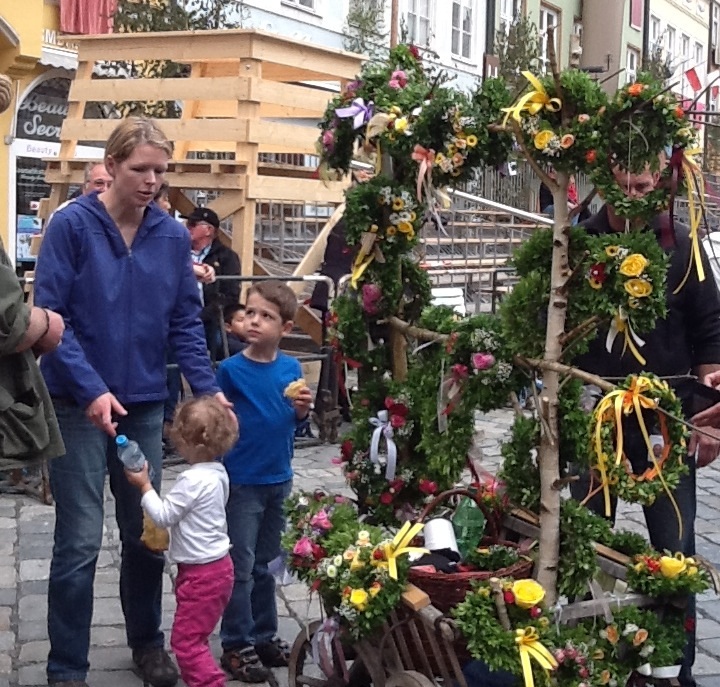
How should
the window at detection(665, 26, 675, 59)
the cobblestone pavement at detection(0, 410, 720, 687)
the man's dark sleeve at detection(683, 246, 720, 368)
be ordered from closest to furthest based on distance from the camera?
the man's dark sleeve at detection(683, 246, 720, 368)
the cobblestone pavement at detection(0, 410, 720, 687)
the window at detection(665, 26, 675, 59)

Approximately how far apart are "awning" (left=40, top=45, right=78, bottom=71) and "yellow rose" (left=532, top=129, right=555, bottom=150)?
12.7 meters

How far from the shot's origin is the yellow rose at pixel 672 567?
10.2ft

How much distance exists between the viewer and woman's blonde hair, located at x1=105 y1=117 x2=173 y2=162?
12.0 feet

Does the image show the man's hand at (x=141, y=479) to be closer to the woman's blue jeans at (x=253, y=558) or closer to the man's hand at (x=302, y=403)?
the woman's blue jeans at (x=253, y=558)

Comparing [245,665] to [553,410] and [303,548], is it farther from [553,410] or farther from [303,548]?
[553,410]

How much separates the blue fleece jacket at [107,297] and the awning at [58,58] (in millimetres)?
11608

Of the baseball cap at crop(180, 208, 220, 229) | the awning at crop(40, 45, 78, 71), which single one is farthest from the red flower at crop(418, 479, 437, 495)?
the awning at crop(40, 45, 78, 71)

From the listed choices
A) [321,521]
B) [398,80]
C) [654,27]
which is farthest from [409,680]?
[654,27]

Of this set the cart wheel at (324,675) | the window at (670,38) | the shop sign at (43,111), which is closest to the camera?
the cart wheel at (324,675)

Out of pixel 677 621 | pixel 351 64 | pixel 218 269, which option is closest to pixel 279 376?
pixel 677 621

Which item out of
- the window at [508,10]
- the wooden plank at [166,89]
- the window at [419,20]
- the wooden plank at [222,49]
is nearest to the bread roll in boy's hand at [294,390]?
the wooden plank at [166,89]

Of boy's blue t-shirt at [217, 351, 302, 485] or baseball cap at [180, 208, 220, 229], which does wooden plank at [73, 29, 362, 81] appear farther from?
boy's blue t-shirt at [217, 351, 302, 485]

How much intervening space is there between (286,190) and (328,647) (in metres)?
5.64

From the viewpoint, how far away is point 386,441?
354cm
